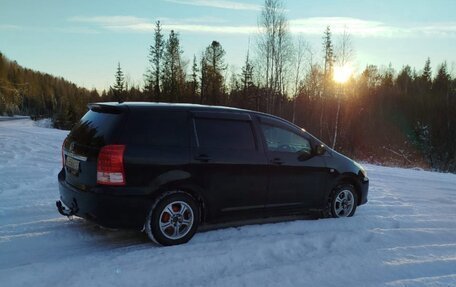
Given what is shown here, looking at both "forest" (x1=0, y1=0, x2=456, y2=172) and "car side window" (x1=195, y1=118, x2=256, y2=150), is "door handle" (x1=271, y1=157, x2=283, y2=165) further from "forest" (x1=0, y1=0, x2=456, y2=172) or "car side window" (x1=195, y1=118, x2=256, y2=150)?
"forest" (x1=0, y1=0, x2=456, y2=172)

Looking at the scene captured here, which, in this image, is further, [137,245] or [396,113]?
[396,113]

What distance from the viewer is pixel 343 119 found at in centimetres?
4712

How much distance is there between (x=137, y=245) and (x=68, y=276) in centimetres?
112

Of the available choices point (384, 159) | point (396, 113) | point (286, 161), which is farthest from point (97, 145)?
point (396, 113)

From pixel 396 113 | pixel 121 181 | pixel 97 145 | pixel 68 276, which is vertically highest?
pixel 396 113

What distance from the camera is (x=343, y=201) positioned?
6988 mm

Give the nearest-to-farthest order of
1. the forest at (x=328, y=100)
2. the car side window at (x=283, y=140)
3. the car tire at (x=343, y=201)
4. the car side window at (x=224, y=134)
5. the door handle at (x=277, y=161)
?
the car side window at (x=224, y=134), the door handle at (x=277, y=161), the car side window at (x=283, y=140), the car tire at (x=343, y=201), the forest at (x=328, y=100)

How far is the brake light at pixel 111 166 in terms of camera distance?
482 cm

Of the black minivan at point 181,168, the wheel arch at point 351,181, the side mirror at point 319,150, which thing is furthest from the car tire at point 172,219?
the wheel arch at point 351,181

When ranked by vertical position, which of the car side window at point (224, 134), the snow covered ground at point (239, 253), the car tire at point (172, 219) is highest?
the car side window at point (224, 134)

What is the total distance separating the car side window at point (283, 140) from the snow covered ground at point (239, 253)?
112 cm

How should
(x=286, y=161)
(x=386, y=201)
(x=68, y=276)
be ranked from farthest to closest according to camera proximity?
(x=386, y=201) → (x=286, y=161) → (x=68, y=276)

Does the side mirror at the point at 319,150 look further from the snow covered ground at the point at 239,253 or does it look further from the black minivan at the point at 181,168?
the snow covered ground at the point at 239,253

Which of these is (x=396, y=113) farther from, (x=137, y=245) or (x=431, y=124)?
(x=137, y=245)
